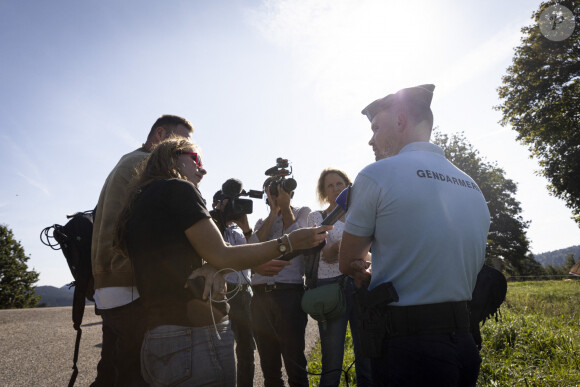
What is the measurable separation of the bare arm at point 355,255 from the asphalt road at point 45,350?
154 inches

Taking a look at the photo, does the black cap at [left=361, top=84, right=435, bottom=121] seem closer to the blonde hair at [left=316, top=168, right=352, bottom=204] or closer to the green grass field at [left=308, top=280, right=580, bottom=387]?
the blonde hair at [left=316, top=168, right=352, bottom=204]

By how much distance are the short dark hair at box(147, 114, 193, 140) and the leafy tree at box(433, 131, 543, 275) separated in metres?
40.9

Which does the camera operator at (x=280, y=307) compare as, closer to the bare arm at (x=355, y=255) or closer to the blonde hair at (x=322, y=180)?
the blonde hair at (x=322, y=180)

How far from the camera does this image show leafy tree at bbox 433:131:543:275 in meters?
40.5

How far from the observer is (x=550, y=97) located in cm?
1878

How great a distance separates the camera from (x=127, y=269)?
2.61 metres

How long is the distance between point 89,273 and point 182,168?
1.54 metres

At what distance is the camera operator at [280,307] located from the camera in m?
3.72

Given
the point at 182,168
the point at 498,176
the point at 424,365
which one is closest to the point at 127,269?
the point at 182,168

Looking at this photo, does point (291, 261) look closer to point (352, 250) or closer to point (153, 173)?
point (352, 250)

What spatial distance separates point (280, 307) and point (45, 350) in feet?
23.0

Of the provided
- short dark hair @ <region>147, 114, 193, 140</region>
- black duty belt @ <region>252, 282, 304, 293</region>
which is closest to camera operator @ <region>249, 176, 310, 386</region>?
black duty belt @ <region>252, 282, 304, 293</region>

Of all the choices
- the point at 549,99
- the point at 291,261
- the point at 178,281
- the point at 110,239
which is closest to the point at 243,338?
the point at 291,261

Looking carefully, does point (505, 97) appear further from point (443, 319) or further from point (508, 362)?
point (443, 319)
